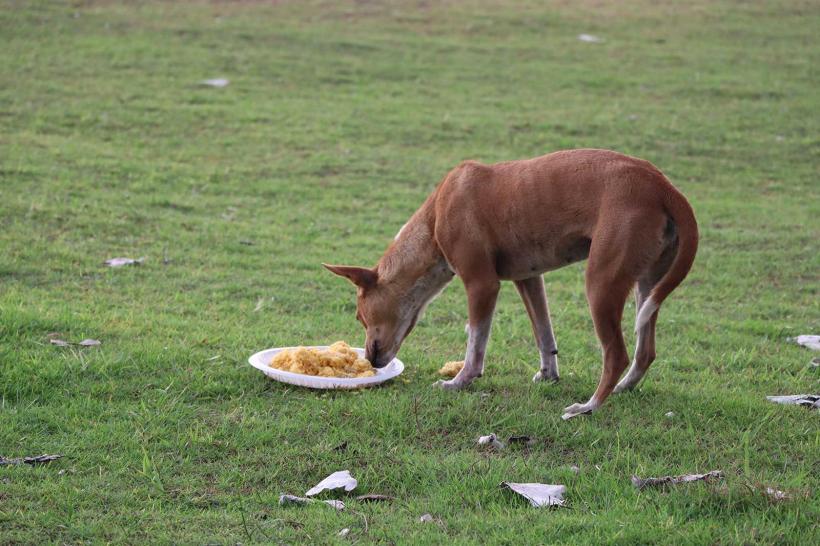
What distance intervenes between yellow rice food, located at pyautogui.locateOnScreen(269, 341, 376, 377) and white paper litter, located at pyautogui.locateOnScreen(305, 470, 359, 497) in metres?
1.58

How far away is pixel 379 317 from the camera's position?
7.45 m

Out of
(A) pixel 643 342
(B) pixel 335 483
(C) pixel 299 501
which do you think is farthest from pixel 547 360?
(C) pixel 299 501

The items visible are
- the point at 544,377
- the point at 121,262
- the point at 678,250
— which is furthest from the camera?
the point at 121,262

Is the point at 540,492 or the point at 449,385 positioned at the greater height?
the point at 540,492

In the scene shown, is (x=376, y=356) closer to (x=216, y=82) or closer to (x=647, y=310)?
(x=647, y=310)

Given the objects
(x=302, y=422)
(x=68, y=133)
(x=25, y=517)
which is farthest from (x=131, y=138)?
(x=25, y=517)

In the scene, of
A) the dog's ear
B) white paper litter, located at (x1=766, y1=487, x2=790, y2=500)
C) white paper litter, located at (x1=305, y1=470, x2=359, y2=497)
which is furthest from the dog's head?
white paper litter, located at (x1=766, y1=487, x2=790, y2=500)

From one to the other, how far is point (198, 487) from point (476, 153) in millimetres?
11401

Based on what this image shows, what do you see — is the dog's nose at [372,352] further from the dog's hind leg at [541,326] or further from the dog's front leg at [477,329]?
the dog's hind leg at [541,326]

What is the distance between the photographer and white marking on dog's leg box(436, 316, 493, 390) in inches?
275

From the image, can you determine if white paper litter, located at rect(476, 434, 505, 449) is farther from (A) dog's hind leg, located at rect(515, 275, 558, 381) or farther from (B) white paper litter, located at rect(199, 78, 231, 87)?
(B) white paper litter, located at rect(199, 78, 231, 87)

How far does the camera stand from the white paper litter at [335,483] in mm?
5211

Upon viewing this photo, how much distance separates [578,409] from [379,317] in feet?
5.69

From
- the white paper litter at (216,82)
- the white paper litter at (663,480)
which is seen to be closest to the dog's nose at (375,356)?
the white paper litter at (663,480)
